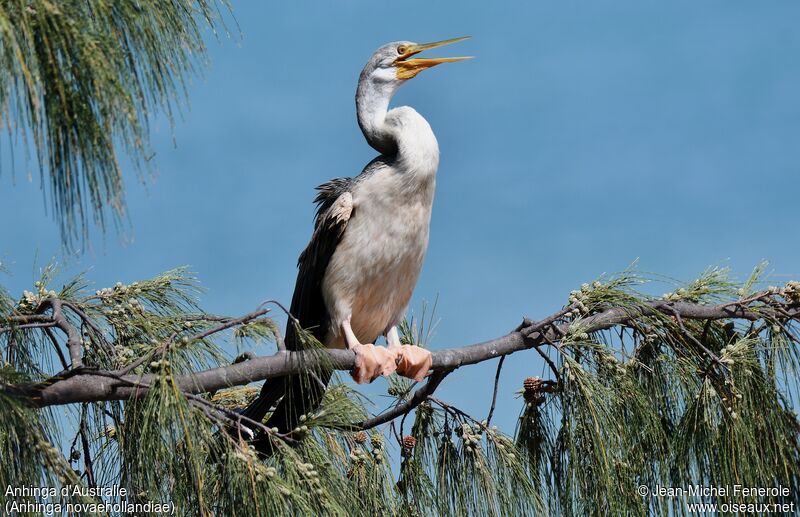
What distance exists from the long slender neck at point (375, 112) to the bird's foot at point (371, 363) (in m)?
0.73

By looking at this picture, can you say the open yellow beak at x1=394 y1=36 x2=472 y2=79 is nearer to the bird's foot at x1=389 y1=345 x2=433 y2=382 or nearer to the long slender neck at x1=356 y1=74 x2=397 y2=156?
the long slender neck at x1=356 y1=74 x2=397 y2=156

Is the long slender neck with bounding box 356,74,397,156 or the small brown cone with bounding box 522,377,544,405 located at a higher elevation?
the long slender neck with bounding box 356,74,397,156

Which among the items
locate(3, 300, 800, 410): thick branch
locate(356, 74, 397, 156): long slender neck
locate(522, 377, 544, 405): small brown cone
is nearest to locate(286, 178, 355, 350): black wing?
locate(356, 74, 397, 156): long slender neck

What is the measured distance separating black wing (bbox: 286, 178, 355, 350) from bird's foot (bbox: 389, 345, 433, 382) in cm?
33

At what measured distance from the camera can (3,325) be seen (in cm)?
319

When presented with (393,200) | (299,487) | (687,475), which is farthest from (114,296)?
(687,475)

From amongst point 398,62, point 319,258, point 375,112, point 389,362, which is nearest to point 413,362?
point 389,362

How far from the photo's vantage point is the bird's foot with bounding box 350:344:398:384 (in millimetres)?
3287

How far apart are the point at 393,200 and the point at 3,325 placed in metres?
1.28

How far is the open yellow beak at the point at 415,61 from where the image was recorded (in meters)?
4.02

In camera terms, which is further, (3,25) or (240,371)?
(240,371)

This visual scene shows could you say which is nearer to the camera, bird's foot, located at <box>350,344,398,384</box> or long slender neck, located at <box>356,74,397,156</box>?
bird's foot, located at <box>350,344,398,384</box>

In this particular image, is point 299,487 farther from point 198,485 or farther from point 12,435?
point 12,435

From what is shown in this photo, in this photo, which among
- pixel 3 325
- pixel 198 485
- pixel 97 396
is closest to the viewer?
pixel 198 485
